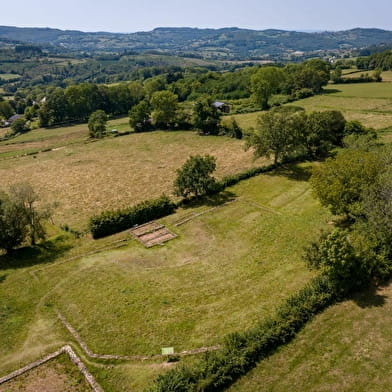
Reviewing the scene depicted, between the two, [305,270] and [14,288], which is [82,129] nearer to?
[14,288]

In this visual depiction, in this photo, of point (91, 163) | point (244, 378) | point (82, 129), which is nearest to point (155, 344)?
point (244, 378)

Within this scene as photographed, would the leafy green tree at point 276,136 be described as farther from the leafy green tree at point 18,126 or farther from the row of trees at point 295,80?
the leafy green tree at point 18,126

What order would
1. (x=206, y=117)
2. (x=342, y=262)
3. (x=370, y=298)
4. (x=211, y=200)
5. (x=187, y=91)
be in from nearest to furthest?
(x=342, y=262) → (x=370, y=298) → (x=211, y=200) → (x=206, y=117) → (x=187, y=91)

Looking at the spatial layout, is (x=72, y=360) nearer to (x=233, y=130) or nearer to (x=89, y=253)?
(x=89, y=253)

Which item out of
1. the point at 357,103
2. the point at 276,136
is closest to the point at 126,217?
the point at 276,136

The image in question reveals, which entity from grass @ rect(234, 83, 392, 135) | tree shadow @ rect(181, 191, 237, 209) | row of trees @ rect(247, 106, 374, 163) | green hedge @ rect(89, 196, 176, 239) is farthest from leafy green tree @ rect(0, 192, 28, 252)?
grass @ rect(234, 83, 392, 135)

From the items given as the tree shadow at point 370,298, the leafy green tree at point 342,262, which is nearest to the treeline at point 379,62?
the tree shadow at point 370,298

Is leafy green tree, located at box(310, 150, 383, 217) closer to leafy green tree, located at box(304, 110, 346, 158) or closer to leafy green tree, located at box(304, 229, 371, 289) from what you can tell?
leafy green tree, located at box(304, 229, 371, 289)
